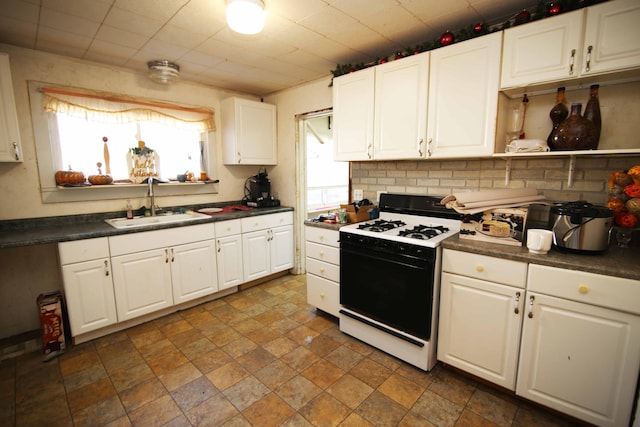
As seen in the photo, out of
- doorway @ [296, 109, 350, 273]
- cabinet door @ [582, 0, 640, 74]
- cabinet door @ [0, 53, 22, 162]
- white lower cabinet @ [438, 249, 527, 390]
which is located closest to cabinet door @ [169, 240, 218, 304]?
cabinet door @ [0, 53, 22, 162]

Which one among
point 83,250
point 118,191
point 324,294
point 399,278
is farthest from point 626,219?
point 118,191

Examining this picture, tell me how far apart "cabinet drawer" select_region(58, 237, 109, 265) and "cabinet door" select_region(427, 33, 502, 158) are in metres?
2.63

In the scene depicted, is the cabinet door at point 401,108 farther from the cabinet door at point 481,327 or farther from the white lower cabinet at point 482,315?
the cabinet door at point 481,327

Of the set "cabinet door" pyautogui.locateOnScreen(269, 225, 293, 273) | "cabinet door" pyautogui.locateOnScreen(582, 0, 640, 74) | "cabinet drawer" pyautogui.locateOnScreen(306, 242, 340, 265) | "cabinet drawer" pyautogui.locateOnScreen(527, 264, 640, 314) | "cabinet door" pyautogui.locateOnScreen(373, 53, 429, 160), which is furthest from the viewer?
"cabinet door" pyautogui.locateOnScreen(269, 225, 293, 273)

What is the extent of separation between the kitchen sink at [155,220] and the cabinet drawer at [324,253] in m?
1.15

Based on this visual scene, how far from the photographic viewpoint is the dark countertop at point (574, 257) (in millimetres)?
1344

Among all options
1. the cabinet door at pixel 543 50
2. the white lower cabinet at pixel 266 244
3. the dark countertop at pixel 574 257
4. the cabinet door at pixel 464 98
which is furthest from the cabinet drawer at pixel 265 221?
the cabinet door at pixel 543 50

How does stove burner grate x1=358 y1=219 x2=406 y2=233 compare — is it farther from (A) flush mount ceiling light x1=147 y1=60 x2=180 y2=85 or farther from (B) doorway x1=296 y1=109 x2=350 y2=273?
(A) flush mount ceiling light x1=147 y1=60 x2=180 y2=85

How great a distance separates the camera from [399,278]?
78.0 inches

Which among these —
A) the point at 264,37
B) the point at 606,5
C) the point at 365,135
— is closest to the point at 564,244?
the point at 606,5

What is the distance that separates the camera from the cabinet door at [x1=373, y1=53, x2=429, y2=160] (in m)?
2.15

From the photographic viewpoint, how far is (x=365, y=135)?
2.50m

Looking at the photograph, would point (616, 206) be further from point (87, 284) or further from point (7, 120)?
point (7, 120)

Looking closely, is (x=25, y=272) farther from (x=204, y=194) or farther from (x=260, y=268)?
(x=260, y=268)
